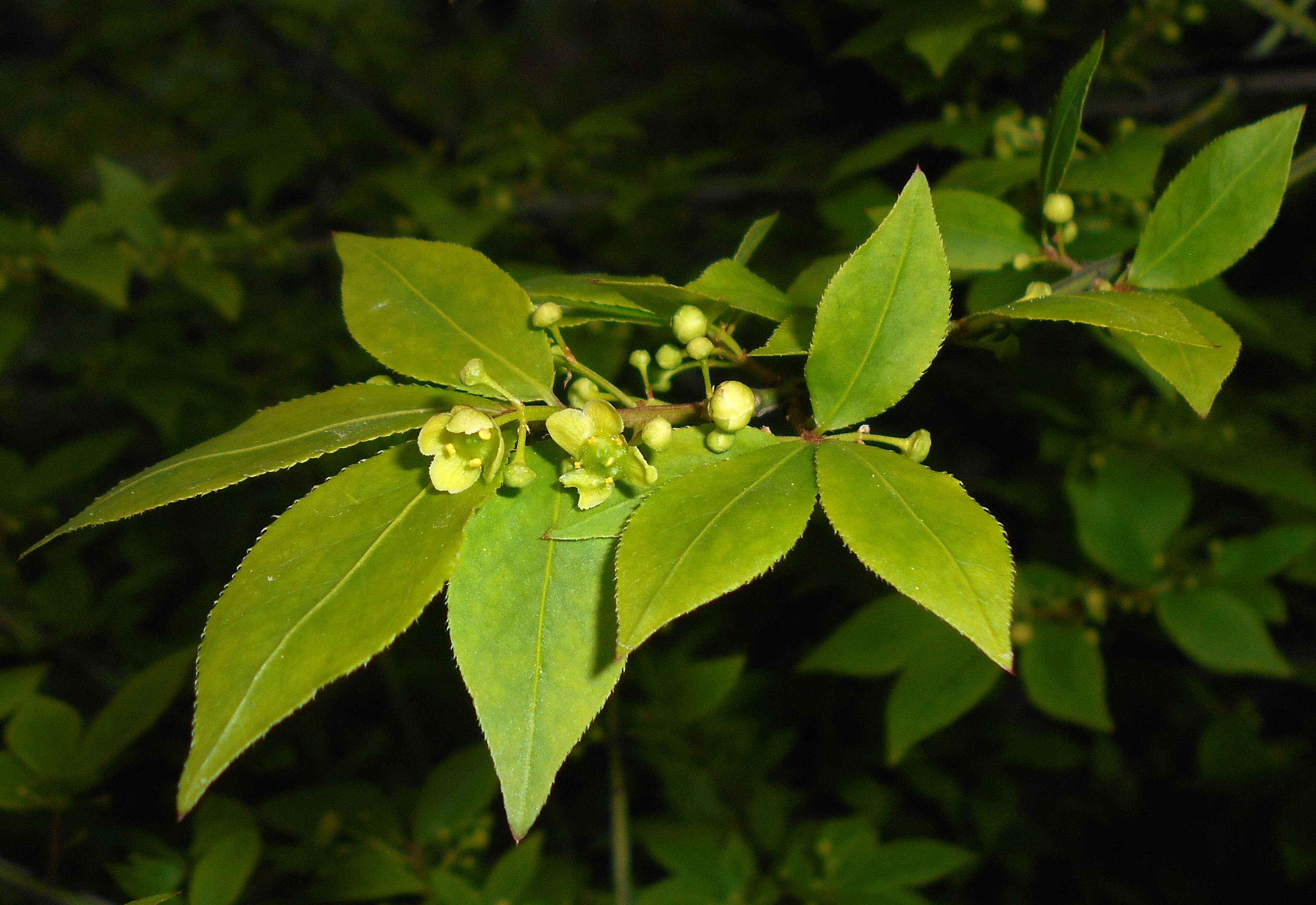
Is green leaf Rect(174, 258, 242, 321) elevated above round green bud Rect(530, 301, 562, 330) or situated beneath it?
situated beneath

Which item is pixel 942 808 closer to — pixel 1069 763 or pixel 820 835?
pixel 1069 763

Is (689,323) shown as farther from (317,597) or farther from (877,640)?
(877,640)

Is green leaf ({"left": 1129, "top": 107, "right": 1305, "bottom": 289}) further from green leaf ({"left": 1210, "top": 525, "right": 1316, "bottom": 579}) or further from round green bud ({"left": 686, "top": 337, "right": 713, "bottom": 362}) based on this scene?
green leaf ({"left": 1210, "top": 525, "right": 1316, "bottom": 579})

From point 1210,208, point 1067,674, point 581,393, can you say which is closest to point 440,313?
point 581,393

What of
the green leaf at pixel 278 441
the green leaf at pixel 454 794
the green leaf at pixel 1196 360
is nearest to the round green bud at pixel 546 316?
the green leaf at pixel 278 441

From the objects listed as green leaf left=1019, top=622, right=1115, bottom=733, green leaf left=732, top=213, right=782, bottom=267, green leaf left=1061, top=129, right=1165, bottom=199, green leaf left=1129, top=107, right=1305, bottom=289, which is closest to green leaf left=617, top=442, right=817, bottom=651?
green leaf left=732, top=213, right=782, bottom=267

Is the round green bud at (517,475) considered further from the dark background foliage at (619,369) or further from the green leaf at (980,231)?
the dark background foliage at (619,369)
